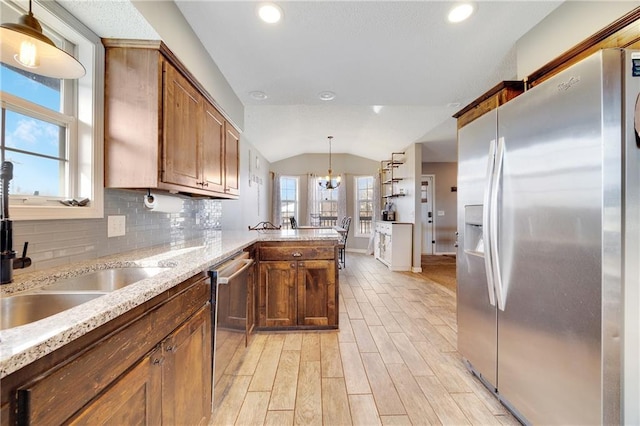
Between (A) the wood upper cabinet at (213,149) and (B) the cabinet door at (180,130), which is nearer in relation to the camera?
(B) the cabinet door at (180,130)

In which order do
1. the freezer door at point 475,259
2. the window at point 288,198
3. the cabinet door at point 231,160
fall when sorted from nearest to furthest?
the freezer door at point 475,259 < the cabinet door at point 231,160 < the window at point 288,198

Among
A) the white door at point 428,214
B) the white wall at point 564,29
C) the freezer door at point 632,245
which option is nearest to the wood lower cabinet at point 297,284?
the freezer door at point 632,245

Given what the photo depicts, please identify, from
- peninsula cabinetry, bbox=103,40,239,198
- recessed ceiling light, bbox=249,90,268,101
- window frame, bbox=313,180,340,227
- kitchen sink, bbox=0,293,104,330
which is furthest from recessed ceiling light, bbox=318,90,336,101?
window frame, bbox=313,180,340,227

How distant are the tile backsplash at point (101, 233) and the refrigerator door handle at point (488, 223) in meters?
2.15

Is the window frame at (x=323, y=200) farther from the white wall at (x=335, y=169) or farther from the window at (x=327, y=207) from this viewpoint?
the white wall at (x=335, y=169)

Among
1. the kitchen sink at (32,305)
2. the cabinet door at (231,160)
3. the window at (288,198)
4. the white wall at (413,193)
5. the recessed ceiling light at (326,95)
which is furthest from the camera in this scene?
the window at (288,198)

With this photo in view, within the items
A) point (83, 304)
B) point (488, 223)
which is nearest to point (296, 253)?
point (488, 223)

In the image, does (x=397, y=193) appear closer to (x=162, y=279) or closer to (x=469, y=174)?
(x=469, y=174)

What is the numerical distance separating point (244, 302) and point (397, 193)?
5.24 meters

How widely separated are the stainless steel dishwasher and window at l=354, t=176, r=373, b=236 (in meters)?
6.00

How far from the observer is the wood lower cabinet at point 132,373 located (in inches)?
21.4

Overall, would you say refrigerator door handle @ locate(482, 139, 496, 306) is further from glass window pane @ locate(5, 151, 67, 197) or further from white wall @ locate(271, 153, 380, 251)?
white wall @ locate(271, 153, 380, 251)

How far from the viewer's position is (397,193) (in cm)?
650

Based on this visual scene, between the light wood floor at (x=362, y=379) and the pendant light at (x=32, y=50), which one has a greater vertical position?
the pendant light at (x=32, y=50)
